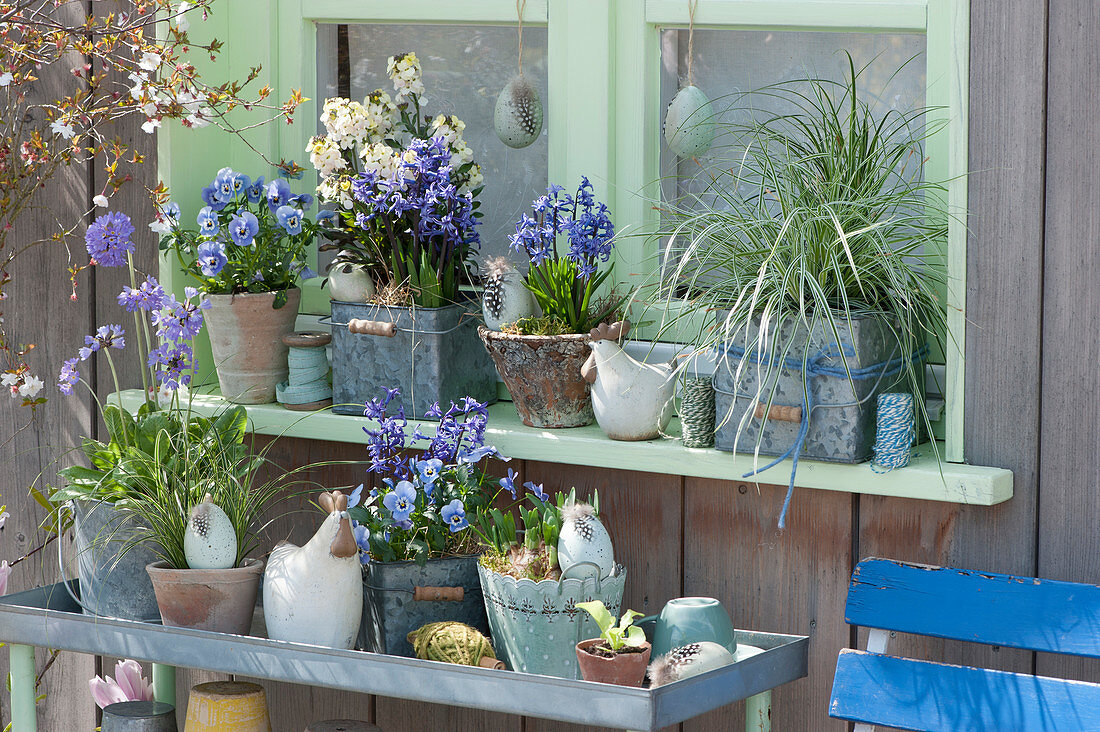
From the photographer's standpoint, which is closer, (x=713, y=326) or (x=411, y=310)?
(x=713, y=326)

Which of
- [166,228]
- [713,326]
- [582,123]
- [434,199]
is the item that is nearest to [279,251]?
[166,228]

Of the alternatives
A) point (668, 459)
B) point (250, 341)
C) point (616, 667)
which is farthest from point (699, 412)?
point (250, 341)

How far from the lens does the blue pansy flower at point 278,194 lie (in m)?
1.96

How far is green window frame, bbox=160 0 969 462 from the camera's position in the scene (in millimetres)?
1632

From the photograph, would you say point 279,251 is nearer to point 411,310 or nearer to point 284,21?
point 411,310

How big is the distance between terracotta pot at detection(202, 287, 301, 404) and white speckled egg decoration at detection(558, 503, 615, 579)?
652 mm

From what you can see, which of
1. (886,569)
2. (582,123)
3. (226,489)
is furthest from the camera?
(582,123)

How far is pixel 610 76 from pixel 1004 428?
2.56ft

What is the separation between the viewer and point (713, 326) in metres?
1.69

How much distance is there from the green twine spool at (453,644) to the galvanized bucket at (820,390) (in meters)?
0.41

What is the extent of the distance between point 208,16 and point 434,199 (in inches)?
23.9

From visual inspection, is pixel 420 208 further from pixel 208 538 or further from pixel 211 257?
pixel 208 538

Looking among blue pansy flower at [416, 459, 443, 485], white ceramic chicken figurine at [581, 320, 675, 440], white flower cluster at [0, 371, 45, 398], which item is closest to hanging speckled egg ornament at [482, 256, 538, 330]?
white ceramic chicken figurine at [581, 320, 675, 440]

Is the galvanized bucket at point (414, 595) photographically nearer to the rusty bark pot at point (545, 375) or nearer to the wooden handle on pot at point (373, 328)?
the rusty bark pot at point (545, 375)
